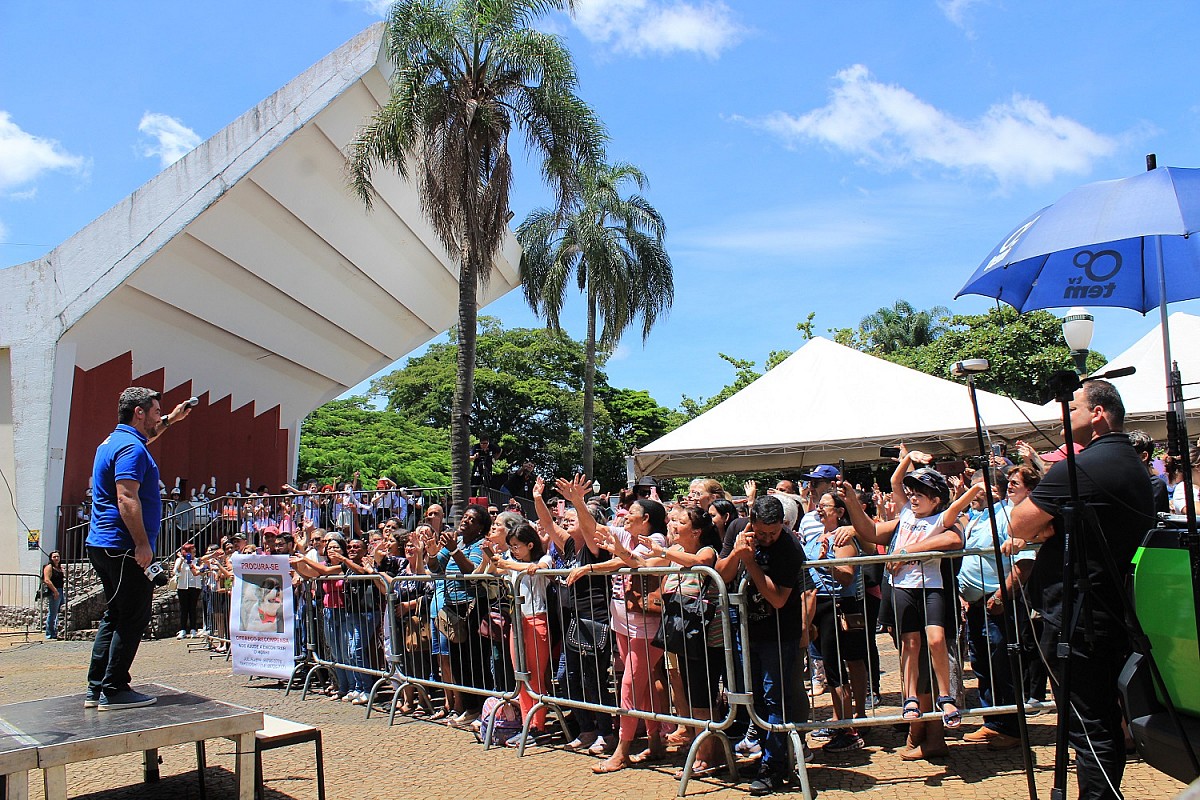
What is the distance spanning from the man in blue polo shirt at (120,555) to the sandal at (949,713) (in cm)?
458

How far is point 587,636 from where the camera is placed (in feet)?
20.5

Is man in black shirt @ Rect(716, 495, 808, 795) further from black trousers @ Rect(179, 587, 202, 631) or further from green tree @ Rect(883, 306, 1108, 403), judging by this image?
green tree @ Rect(883, 306, 1108, 403)

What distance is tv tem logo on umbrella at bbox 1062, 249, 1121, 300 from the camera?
552 centimetres

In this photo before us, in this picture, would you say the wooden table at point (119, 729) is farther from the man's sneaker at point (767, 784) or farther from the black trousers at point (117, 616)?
the man's sneaker at point (767, 784)

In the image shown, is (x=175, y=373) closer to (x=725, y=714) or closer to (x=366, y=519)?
(x=366, y=519)

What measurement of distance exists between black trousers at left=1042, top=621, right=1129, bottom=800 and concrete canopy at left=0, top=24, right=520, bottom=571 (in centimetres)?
1843

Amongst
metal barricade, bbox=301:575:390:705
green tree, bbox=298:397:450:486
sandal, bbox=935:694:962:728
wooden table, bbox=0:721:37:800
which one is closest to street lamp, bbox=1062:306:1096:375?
sandal, bbox=935:694:962:728

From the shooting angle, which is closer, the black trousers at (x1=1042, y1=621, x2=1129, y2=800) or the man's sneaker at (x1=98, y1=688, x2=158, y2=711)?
the black trousers at (x1=1042, y1=621, x2=1129, y2=800)

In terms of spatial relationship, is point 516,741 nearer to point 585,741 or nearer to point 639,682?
point 585,741

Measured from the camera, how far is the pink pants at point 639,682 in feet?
19.1

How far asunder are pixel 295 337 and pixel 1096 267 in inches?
1000

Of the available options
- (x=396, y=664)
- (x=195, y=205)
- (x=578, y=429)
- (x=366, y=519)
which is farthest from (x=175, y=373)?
(x=578, y=429)

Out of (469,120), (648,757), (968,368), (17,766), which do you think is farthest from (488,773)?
(469,120)

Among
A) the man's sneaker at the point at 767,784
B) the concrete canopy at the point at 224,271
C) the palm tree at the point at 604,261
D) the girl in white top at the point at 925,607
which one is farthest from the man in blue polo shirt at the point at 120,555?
the palm tree at the point at 604,261
